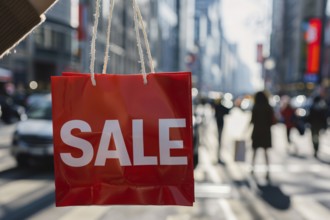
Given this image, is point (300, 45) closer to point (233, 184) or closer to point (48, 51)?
point (48, 51)

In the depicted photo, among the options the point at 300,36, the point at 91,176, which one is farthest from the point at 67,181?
the point at 300,36

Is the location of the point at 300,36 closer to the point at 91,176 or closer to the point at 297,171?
the point at 297,171

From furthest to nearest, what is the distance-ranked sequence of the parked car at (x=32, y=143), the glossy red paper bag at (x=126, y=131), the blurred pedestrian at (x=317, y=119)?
the blurred pedestrian at (x=317, y=119), the parked car at (x=32, y=143), the glossy red paper bag at (x=126, y=131)

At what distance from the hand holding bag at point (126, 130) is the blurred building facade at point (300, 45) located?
161ft

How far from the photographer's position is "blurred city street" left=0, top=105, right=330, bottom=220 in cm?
734

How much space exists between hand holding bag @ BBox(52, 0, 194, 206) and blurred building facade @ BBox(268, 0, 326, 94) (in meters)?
49.0

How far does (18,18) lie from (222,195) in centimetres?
717

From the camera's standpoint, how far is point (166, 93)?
2.28m

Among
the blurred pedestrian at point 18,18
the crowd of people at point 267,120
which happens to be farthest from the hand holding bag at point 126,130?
the crowd of people at point 267,120

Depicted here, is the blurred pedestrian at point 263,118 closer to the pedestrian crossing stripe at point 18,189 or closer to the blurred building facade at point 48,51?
the pedestrian crossing stripe at point 18,189

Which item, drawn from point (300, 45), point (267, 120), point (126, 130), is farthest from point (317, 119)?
point (300, 45)

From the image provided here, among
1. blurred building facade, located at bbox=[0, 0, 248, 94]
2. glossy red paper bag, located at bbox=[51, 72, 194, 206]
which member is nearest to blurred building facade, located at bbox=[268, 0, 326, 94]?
blurred building facade, located at bbox=[0, 0, 248, 94]

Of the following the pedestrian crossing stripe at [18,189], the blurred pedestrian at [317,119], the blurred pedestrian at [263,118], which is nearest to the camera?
the pedestrian crossing stripe at [18,189]

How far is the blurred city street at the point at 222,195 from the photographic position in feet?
24.1
